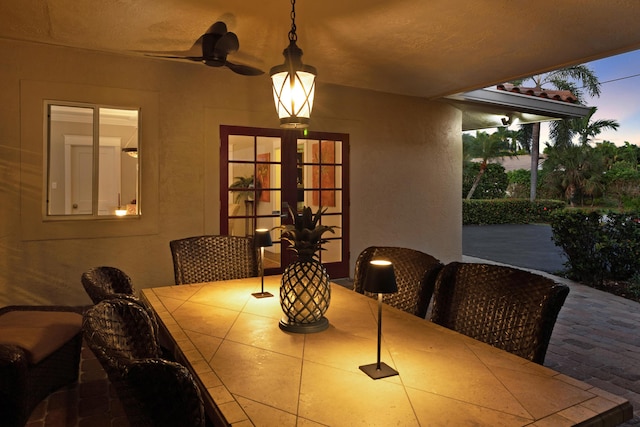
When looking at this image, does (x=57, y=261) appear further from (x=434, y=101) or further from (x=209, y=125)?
(x=434, y=101)

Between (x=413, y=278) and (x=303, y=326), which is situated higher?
(x=413, y=278)

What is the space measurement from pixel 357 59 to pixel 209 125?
5.69 ft

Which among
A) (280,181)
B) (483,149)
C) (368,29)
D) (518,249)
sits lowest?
(518,249)

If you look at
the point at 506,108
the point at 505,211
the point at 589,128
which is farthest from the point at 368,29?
the point at 589,128

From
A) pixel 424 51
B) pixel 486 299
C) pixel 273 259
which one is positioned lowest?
pixel 273 259

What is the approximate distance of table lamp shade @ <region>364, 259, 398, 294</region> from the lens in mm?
1245

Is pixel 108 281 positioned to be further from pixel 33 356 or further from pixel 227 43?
pixel 227 43

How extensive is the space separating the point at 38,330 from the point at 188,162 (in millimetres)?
2528

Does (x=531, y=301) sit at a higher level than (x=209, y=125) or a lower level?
lower

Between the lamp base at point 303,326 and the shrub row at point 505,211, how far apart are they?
53.5 ft

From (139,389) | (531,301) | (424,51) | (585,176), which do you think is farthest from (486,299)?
(585,176)

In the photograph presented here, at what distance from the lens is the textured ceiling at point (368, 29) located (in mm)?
3164

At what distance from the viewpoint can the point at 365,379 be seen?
1243mm

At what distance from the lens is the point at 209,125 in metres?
4.73
